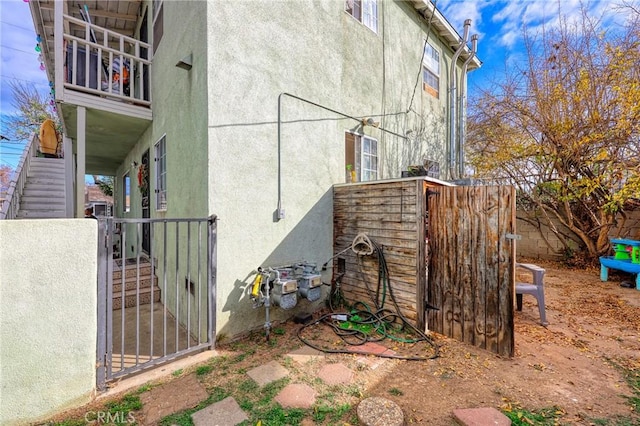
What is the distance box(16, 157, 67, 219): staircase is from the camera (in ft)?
22.8

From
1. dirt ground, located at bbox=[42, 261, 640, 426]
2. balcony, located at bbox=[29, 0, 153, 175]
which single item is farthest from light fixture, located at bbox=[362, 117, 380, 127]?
balcony, located at bbox=[29, 0, 153, 175]

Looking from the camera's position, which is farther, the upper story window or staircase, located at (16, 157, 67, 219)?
staircase, located at (16, 157, 67, 219)

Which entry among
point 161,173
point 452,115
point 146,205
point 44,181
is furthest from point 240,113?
point 44,181

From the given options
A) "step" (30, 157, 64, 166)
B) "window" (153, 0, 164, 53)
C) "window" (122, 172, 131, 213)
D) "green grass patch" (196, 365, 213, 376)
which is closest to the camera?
"green grass patch" (196, 365, 213, 376)

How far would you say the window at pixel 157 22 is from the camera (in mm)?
5593

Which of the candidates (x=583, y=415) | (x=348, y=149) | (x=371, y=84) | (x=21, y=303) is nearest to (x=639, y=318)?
(x=583, y=415)

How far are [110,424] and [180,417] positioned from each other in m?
0.59

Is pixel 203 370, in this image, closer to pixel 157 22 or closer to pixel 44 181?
pixel 157 22

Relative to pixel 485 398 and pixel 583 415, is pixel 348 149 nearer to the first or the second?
pixel 485 398

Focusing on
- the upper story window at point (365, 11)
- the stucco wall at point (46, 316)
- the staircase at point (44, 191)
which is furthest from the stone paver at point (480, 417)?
the staircase at point (44, 191)

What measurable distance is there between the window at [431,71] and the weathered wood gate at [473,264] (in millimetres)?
6056

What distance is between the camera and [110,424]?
240 cm

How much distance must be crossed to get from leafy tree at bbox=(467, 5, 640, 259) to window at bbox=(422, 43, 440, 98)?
5.43 feet

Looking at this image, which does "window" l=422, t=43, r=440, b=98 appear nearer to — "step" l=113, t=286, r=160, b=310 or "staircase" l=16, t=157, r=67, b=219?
"step" l=113, t=286, r=160, b=310
